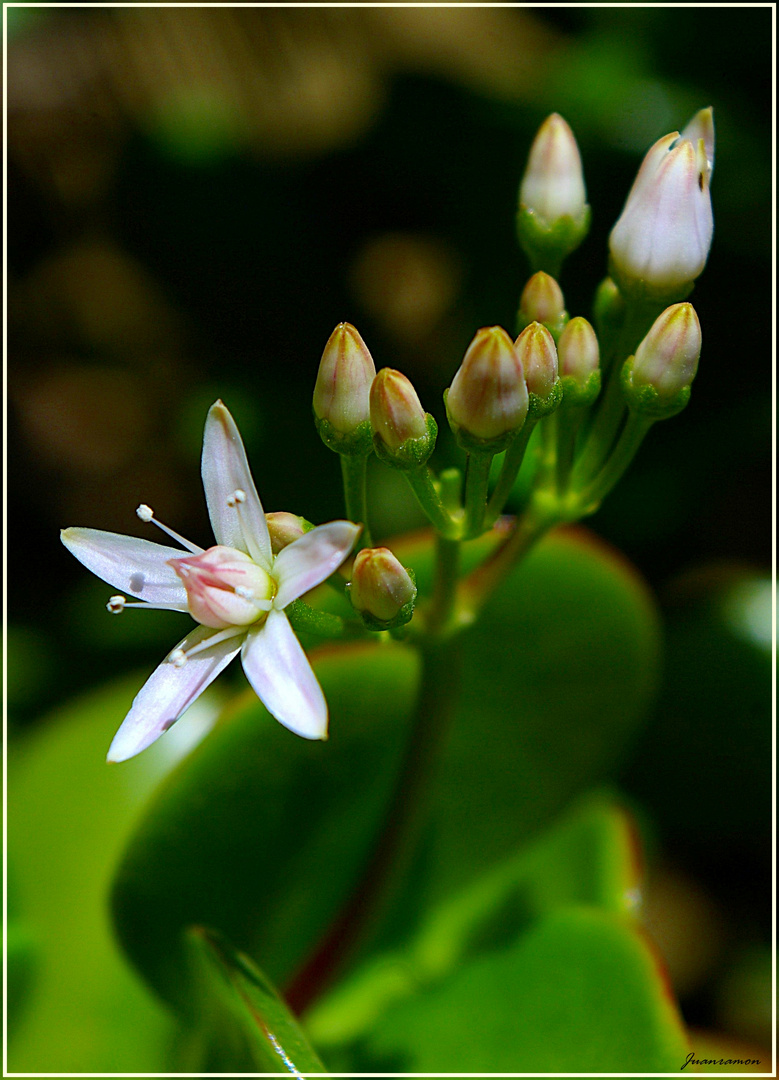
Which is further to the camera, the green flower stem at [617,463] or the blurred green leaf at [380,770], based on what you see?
the blurred green leaf at [380,770]

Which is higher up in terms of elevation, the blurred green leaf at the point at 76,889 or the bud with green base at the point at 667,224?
the bud with green base at the point at 667,224

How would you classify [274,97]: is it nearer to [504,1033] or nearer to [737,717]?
[737,717]

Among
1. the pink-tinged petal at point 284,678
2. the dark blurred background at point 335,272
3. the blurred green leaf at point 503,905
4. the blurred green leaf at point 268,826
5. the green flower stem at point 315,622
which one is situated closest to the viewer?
the pink-tinged petal at point 284,678

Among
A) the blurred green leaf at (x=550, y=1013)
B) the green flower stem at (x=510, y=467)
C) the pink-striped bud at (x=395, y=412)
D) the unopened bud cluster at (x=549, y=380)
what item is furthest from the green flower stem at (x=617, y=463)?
the blurred green leaf at (x=550, y=1013)

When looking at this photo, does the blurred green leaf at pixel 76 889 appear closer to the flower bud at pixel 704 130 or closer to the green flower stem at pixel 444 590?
the green flower stem at pixel 444 590

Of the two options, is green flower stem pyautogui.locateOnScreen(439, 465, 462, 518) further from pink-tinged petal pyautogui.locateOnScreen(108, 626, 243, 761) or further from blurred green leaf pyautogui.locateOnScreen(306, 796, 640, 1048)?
blurred green leaf pyautogui.locateOnScreen(306, 796, 640, 1048)

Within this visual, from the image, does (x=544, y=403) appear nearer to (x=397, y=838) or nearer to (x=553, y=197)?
(x=553, y=197)
